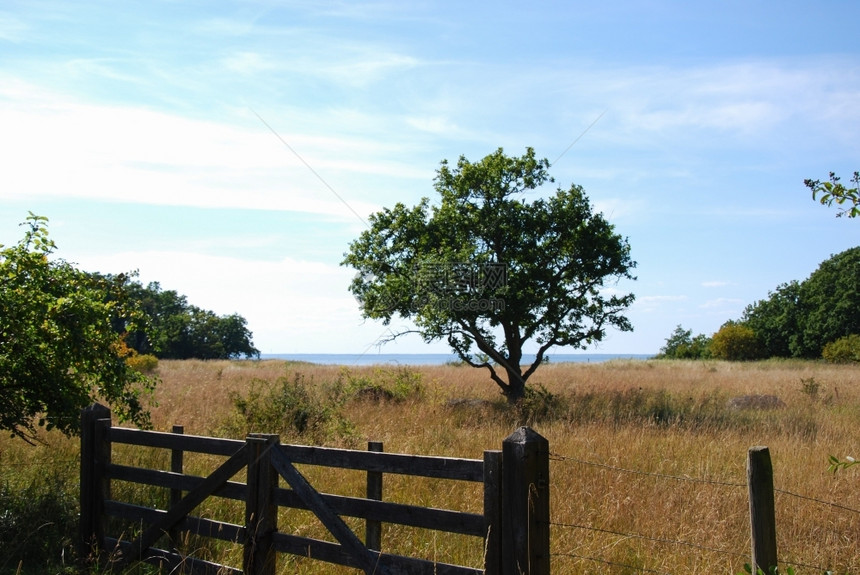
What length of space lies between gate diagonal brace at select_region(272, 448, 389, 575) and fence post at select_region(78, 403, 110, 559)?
2.63 metres

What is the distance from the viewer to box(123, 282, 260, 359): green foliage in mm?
71750

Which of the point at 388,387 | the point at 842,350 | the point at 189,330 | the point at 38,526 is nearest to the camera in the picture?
the point at 38,526

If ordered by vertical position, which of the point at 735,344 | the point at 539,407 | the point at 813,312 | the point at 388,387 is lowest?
the point at 539,407

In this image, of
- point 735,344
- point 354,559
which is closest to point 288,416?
point 354,559

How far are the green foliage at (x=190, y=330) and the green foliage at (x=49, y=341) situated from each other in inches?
2473

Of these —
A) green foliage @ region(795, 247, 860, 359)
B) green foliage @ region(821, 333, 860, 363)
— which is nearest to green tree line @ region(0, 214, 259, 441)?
green foliage @ region(821, 333, 860, 363)

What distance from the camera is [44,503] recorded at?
8039 millimetres

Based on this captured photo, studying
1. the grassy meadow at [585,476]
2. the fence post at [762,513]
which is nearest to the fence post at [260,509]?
the grassy meadow at [585,476]

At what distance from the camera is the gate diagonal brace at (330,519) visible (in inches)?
198

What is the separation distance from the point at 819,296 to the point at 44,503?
67011 millimetres

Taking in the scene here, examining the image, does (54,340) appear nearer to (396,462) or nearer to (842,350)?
(396,462)

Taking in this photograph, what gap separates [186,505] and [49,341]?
11.9 ft

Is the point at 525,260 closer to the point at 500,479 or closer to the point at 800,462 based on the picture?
the point at 800,462

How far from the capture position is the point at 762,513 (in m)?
4.77
